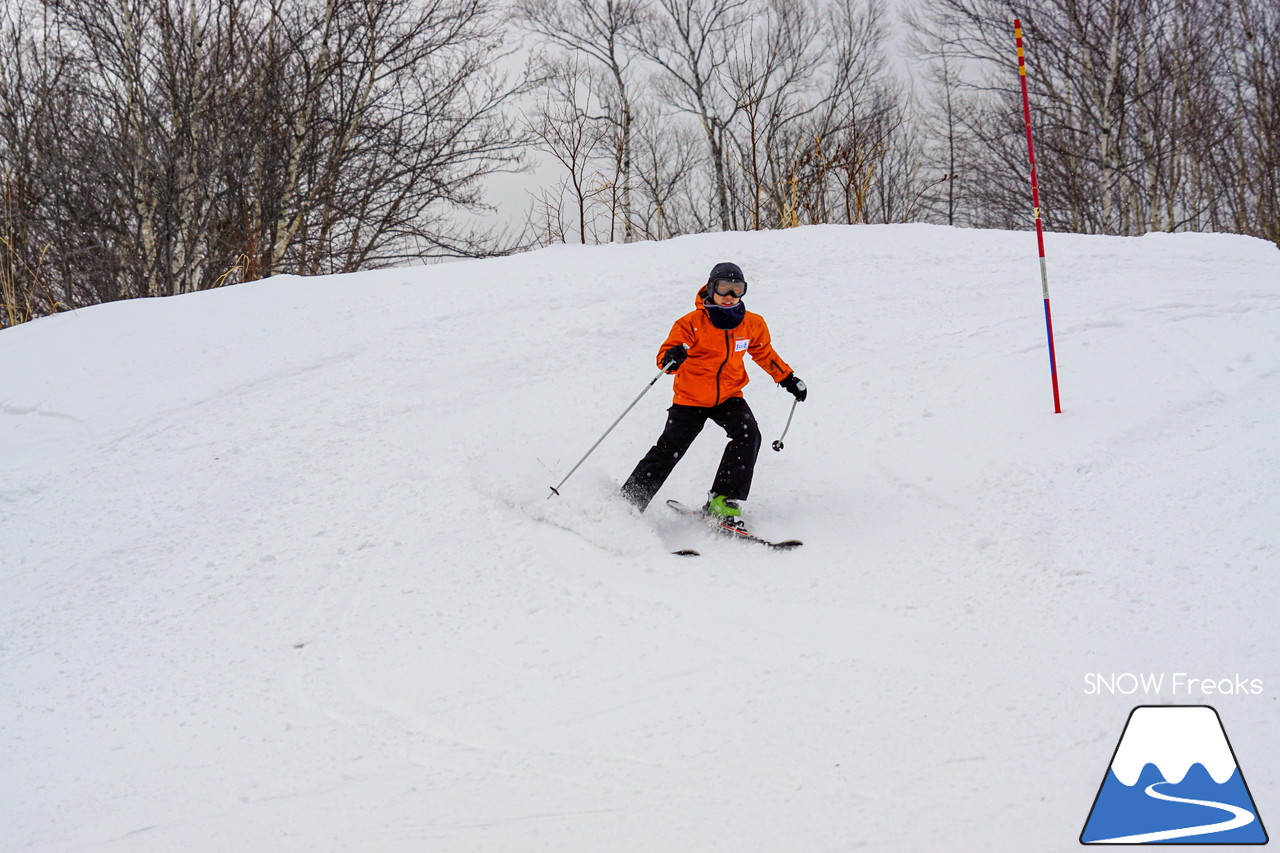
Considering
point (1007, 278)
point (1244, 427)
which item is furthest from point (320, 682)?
point (1007, 278)

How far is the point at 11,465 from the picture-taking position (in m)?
5.43

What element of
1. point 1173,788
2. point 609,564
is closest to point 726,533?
point 609,564

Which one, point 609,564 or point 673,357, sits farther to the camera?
point 673,357

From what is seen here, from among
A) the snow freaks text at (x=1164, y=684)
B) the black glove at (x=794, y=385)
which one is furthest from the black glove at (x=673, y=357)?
the snow freaks text at (x=1164, y=684)

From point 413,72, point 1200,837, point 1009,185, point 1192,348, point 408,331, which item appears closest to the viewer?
point 1200,837

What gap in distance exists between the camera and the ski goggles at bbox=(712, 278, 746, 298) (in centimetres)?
480

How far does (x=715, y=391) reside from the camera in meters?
4.95

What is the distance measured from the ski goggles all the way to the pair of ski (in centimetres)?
123

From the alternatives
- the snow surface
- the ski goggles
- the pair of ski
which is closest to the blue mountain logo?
the snow surface

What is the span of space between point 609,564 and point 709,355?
4.36 feet

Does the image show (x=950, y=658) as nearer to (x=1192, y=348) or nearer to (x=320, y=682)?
(x=320, y=682)

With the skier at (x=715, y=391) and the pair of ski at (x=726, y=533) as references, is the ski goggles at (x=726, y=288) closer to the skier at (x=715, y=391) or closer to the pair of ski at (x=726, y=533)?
the skier at (x=715, y=391)

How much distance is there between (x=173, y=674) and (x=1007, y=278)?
6972mm

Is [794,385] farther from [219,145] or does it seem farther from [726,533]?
[219,145]
